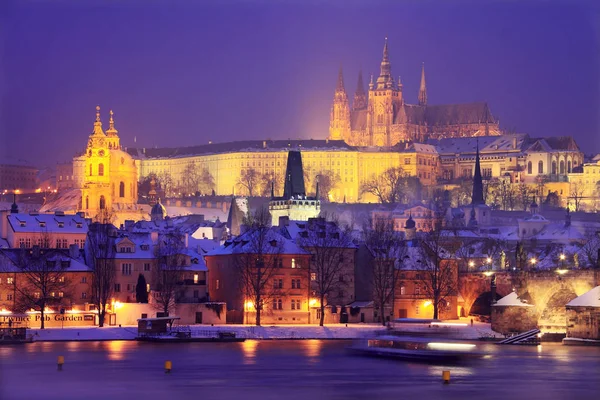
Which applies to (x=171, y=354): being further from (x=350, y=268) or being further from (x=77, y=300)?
(x=350, y=268)

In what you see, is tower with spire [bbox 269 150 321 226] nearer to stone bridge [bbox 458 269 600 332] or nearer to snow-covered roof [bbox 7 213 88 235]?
snow-covered roof [bbox 7 213 88 235]

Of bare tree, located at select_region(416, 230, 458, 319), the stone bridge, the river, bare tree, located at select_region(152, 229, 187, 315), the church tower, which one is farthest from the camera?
the church tower

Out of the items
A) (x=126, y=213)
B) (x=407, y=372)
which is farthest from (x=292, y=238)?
(x=126, y=213)

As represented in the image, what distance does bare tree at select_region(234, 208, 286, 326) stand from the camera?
238 feet

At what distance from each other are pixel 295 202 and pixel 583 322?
63.2 m

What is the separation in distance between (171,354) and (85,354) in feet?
10.9

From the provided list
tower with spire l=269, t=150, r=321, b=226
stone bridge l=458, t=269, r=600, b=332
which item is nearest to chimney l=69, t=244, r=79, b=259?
stone bridge l=458, t=269, r=600, b=332

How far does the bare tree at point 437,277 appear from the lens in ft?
253

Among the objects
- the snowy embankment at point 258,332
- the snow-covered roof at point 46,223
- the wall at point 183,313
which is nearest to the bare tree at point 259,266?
the wall at point 183,313

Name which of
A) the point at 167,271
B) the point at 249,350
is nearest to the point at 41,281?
the point at 167,271

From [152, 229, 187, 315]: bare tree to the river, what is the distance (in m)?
8.06

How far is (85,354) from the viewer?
57.4m

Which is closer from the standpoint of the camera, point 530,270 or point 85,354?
point 85,354

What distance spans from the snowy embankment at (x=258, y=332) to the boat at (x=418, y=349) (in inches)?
144
